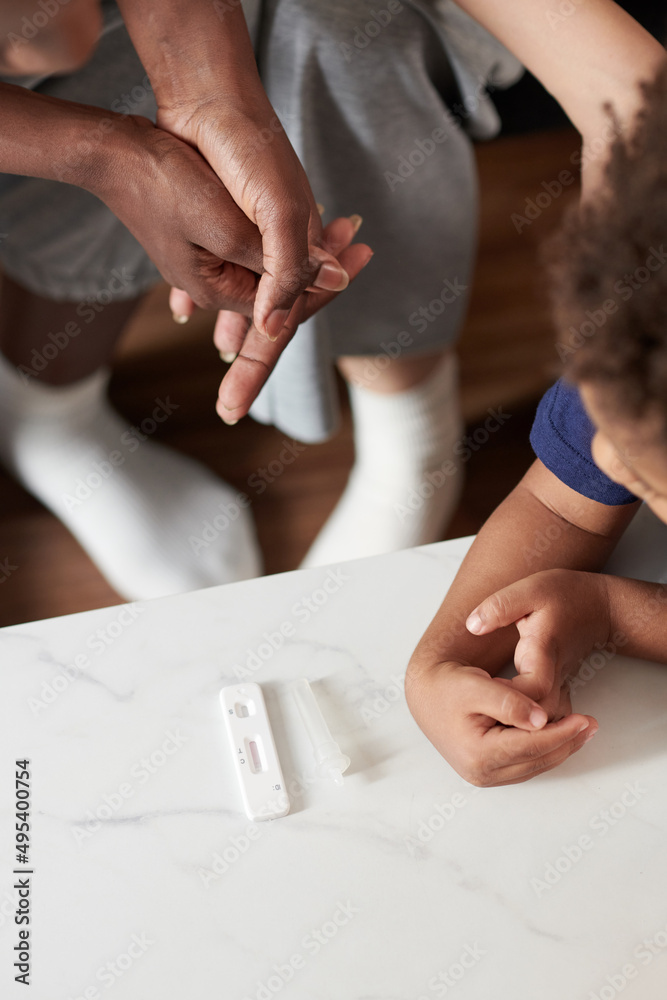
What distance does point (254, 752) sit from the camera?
0.59 m

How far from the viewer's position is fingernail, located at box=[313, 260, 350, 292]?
764mm

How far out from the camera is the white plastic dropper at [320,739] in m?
0.58

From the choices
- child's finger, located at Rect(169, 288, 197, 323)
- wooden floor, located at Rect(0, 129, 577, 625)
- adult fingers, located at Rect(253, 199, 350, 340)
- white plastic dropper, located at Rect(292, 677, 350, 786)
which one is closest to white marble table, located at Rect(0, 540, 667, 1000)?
white plastic dropper, located at Rect(292, 677, 350, 786)

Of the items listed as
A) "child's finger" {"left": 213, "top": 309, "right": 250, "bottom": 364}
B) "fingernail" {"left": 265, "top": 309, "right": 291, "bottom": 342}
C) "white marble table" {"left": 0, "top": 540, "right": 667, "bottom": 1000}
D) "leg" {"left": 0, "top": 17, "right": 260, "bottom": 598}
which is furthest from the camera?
"leg" {"left": 0, "top": 17, "right": 260, "bottom": 598}

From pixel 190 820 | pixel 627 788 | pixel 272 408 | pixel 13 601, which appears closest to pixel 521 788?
pixel 627 788

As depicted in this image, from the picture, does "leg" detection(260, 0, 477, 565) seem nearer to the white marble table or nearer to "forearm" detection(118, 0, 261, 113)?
"forearm" detection(118, 0, 261, 113)

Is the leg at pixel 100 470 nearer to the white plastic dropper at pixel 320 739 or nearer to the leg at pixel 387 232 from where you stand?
the leg at pixel 387 232

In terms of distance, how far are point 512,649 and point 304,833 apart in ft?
0.69

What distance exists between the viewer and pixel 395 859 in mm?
545

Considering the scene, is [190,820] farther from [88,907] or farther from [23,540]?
[23,540]

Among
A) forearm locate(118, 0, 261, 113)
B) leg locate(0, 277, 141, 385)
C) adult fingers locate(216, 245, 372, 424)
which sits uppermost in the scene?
forearm locate(118, 0, 261, 113)

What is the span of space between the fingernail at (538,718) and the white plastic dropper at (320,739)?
0.43 ft

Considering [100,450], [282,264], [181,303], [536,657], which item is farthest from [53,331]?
[536,657]

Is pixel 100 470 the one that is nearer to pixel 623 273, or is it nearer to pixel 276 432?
pixel 276 432
